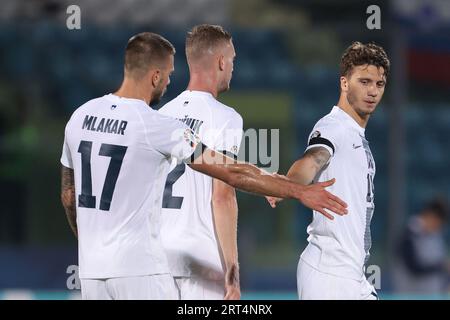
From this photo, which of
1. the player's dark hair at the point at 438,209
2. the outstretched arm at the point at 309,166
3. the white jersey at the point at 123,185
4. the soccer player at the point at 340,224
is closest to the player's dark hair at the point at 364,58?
the soccer player at the point at 340,224

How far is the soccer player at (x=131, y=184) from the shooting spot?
5.36 m

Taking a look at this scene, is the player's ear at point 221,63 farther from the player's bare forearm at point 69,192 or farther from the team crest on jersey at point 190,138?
the player's bare forearm at point 69,192

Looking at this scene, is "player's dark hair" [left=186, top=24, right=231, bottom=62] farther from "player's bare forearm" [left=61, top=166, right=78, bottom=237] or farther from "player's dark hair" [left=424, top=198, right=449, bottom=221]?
"player's dark hair" [left=424, top=198, right=449, bottom=221]

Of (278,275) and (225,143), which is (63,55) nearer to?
(278,275)

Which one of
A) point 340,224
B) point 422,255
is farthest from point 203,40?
point 422,255

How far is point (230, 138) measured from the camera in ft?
19.2

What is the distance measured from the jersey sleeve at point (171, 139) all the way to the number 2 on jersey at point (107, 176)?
0.17 metres

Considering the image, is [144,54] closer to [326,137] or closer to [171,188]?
[171,188]

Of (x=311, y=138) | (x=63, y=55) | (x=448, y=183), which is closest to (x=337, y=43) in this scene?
(x=448, y=183)

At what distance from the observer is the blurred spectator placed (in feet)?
39.7

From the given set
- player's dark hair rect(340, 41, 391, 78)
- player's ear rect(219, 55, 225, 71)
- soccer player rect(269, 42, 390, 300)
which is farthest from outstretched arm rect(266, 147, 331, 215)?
player's ear rect(219, 55, 225, 71)

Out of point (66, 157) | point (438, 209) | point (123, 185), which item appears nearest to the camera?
point (123, 185)

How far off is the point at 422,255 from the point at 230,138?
6.90m

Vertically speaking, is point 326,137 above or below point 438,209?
above
